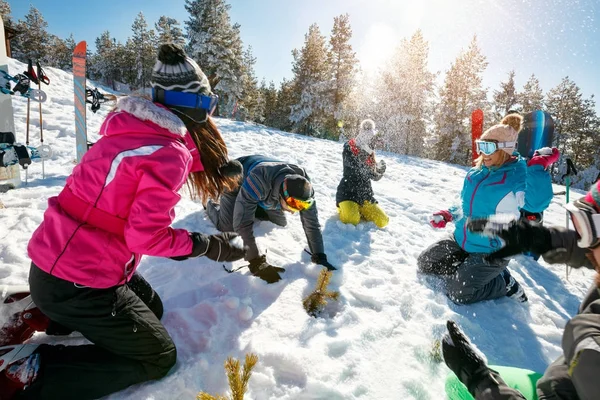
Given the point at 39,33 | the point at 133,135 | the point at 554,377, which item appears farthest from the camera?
the point at 39,33

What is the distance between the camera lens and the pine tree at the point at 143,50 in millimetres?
42500

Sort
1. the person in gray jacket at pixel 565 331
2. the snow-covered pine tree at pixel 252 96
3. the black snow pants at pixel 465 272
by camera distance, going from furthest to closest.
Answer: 1. the snow-covered pine tree at pixel 252 96
2. the black snow pants at pixel 465 272
3. the person in gray jacket at pixel 565 331

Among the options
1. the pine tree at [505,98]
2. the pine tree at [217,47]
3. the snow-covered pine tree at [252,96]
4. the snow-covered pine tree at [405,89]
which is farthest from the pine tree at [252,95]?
the pine tree at [505,98]

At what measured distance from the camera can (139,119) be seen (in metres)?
1.74

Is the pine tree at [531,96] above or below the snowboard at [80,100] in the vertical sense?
above

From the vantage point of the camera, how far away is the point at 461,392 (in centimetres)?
193

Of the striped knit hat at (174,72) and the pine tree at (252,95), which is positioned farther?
the pine tree at (252,95)

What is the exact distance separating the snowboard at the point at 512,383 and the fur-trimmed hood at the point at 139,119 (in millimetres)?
2303

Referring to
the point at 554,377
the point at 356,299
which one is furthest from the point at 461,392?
the point at 356,299

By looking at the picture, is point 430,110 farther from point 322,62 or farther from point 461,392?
point 461,392

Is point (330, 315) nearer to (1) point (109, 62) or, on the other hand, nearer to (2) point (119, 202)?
(2) point (119, 202)

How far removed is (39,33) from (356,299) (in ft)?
199

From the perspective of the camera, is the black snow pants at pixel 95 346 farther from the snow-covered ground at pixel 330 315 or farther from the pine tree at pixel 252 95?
the pine tree at pixel 252 95

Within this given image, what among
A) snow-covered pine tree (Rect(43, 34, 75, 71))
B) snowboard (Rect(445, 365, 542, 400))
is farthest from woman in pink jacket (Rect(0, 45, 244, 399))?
snow-covered pine tree (Rect(43, 34, 75, 71))
